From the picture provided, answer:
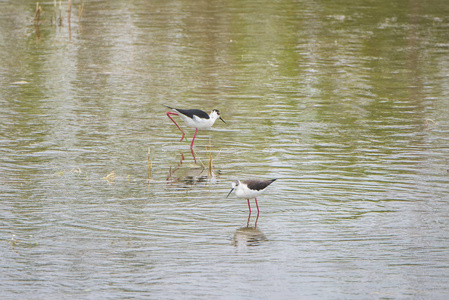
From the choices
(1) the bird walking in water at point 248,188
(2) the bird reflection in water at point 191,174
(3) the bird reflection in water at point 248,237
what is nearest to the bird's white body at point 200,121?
(2) the bird reflection in water at point 191,174

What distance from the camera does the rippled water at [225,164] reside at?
8562 mm

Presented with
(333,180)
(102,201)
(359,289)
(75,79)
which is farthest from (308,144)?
(75,79)

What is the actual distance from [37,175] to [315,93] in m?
8.15

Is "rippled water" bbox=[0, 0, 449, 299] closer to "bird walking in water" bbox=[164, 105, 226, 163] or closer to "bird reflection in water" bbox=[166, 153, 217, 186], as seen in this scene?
"bird reflection in water" bbox=[166, 153, 217, 186]

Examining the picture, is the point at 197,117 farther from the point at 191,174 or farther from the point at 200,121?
the point at 191,174

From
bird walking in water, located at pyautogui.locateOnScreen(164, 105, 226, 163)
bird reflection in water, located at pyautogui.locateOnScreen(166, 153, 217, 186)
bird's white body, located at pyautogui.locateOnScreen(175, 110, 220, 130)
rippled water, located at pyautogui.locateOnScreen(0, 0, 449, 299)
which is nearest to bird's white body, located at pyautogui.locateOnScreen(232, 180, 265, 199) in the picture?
rippled water, located at pyautogui.locateOnScreen(0, 0, 449, 299)

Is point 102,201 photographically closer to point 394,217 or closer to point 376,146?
point 394,217

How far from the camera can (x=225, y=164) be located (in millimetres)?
12836

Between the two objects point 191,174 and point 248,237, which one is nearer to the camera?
point 248,237

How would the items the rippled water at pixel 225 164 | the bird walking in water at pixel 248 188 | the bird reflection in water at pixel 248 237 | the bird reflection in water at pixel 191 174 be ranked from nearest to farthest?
the rippled water at pixel 225 164 < the bird reflection in water at pixel 248 237 < the bird walking in water at pixel 248 188 < the bird reflection in water at pixel 191 174

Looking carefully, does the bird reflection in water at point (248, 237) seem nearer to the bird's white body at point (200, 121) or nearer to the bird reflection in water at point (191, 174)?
the bird reflection in water at point (191, 174)

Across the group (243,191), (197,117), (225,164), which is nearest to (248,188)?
(243,191)

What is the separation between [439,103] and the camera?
17188 mm

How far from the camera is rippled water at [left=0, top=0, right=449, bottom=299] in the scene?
8.56 meters
